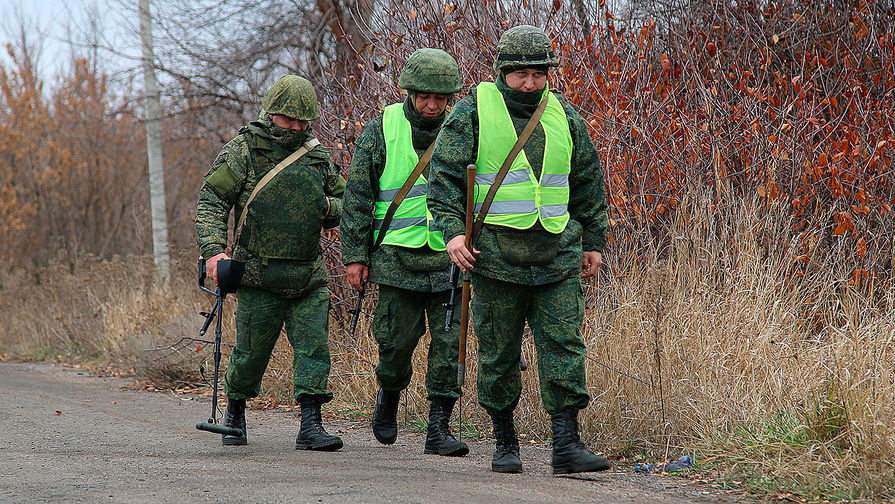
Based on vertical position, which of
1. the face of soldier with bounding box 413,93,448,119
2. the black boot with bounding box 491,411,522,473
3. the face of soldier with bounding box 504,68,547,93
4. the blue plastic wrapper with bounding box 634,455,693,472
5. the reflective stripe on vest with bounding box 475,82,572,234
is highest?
the face of soldier with bounding box 413,93,448,119

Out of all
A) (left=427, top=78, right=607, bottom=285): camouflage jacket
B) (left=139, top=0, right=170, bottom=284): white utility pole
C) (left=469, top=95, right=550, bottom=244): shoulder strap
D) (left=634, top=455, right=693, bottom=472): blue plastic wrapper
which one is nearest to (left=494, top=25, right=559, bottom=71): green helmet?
(left=427, top=78, right=607, bottom=285): camouflage jacket

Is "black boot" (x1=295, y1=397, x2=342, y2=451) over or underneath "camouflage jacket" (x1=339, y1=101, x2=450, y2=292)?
underneath

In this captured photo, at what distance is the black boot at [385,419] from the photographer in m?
6.05

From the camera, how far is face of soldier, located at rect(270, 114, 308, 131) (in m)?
6.00

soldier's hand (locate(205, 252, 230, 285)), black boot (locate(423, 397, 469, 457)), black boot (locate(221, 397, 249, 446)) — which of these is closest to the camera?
black boot (locate(423, 397, 469, 457))

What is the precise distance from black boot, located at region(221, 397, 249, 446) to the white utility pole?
7046 mm

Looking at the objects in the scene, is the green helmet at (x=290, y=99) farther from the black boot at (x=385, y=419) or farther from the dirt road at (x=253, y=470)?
the dirt road at (x=253, y=470)

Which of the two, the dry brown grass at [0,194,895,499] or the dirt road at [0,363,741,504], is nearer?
the dirt road at [0,363,741,504]

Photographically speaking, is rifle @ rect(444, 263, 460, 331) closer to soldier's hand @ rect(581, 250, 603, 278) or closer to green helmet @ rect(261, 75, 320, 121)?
soldier's hand @ rect(581, 250, 603, 278)

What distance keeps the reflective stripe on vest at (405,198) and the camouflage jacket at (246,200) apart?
47 cm

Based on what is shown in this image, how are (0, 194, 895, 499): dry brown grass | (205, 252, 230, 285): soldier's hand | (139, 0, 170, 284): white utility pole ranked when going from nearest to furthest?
1. (0, 194, 895, 499): dry brown grass
2. (205, 252, 230, 285): soldier's hand
3. (139, 0, 170, 284): white utility pole

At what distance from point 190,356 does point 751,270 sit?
5.53m

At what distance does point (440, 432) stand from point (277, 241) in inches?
58.1

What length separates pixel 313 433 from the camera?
5938 millimetres
